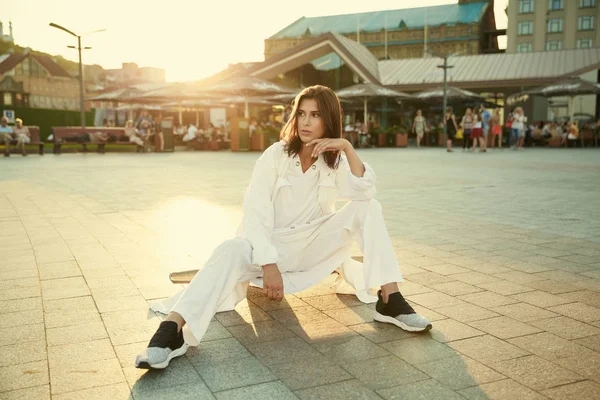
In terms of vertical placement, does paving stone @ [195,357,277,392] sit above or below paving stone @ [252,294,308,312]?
above

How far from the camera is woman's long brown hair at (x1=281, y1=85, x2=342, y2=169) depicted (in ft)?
11.2

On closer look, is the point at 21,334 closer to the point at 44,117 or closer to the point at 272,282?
the point at 272,282

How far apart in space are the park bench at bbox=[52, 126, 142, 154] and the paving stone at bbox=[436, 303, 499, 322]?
76.1ft

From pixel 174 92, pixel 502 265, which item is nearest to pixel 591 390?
pixel 502 265

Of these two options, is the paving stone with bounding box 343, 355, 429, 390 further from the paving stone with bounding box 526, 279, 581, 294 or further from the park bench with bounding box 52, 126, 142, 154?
the park bench with bounding box 52, 126, 142, 154

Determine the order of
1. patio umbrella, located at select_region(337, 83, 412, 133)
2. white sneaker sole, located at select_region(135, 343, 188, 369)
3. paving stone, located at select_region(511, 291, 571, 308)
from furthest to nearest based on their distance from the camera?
1. patio umbrella, located at select_region(337, 83, 412, 133)
2. paving stone, located at select_region(511, 291, 571, 308)
3. white sneaker sole, located at select_region(135, 343, 188, 369)

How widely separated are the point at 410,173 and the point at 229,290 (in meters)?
11.2

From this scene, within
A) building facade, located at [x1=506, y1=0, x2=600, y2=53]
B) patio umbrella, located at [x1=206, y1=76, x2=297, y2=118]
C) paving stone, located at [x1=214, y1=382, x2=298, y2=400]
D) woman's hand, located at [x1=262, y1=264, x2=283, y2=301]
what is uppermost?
building facade, located at [x1=506, y1=0, x2=600, y2=53]

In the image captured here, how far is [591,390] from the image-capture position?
96.1 inches

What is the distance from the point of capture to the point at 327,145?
10.9 ft

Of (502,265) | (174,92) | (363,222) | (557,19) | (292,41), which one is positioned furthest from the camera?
(292,41)

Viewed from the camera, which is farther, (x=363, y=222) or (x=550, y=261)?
(x=550, y=261)

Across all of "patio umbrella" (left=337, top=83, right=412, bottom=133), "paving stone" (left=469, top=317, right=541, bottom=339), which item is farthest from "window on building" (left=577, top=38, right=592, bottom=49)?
"paving stone" (left=469, top=317, right=541, bottom=339)

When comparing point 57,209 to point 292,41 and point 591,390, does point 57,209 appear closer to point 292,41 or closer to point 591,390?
point 591,390
